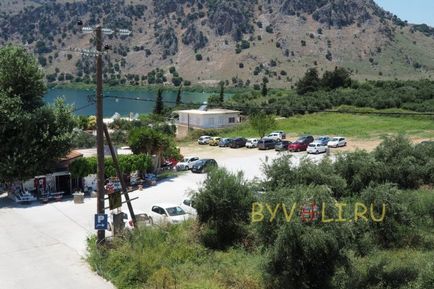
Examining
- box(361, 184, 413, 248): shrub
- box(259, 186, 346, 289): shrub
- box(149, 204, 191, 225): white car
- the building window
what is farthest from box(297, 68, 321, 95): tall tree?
box(259, 186, 346, 289): shrub

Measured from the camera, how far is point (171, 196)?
35.6m

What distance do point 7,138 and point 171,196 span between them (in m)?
10.7

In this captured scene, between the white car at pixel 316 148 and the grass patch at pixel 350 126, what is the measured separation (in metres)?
10.3

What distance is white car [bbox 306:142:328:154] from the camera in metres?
55.7

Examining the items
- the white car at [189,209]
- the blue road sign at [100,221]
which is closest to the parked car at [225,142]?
the white car at [189,209]

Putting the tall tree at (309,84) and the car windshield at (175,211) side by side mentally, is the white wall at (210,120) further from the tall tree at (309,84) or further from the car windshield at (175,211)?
the car windshield at (175,211)

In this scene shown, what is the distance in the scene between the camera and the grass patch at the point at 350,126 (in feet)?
217

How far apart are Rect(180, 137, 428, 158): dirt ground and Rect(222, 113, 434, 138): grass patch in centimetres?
364

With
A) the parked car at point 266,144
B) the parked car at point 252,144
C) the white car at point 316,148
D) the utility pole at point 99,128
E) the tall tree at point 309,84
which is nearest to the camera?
the utility pole at point 99,128

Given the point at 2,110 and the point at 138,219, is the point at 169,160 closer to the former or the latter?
the point at 2,110

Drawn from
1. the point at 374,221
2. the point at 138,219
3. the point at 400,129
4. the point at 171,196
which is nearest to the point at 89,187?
the point at 171,196

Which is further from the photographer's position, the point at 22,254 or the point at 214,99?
the point at 214,99

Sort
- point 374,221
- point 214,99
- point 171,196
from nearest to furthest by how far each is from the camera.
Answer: point 374,221 < point 171,196 < point 214,99

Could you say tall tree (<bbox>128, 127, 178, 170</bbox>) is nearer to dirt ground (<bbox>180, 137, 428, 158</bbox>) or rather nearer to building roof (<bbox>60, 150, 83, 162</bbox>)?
building roof (<bbox>60, 150, 83, 162</bbox>)
